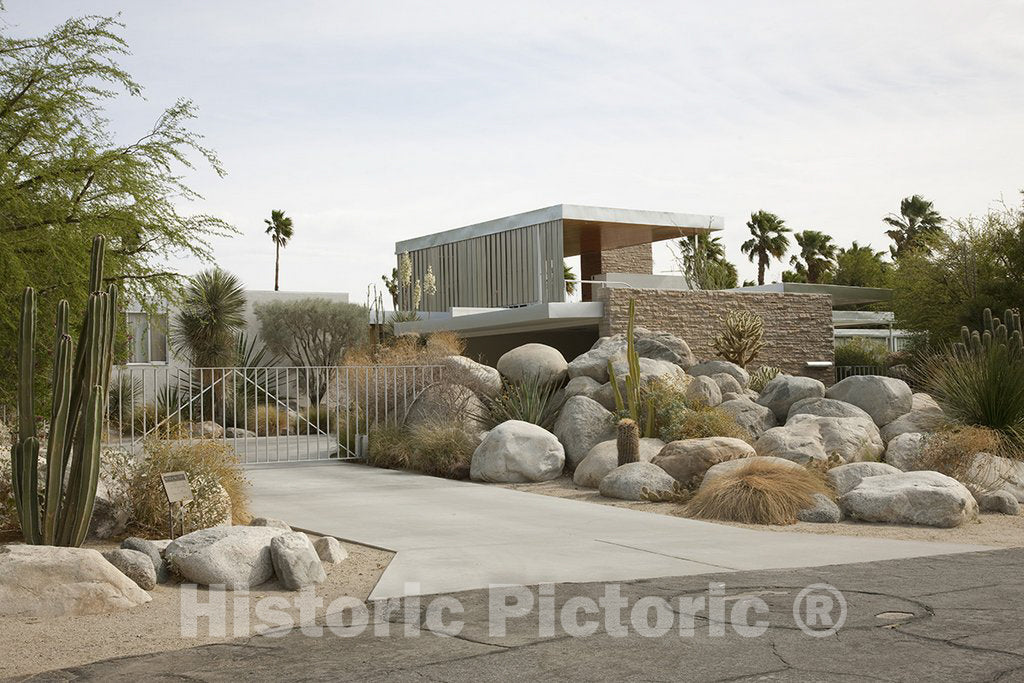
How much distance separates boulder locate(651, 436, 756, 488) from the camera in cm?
1394

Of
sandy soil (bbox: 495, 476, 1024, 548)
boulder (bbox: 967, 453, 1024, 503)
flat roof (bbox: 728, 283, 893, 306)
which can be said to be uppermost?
flat roof (bbox: 728, 283, 893, 306)

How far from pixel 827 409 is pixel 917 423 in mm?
1300

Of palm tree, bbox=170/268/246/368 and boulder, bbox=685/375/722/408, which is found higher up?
palm tree, bbox=170/268/246/368

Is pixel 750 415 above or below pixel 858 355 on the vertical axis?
below

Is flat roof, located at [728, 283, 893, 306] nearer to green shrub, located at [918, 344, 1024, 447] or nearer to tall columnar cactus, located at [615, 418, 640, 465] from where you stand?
green shrub, located at [918, 344, 1024, 447]

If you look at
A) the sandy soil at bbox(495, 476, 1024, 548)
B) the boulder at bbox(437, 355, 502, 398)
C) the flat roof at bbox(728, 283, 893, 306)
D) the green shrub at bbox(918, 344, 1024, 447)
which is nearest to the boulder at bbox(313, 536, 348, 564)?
the sandy soil at bbox(495, 476, 1024, 548)

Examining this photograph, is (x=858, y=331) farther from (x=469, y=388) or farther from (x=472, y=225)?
(x=469, y=388)

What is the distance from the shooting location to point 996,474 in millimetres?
13359

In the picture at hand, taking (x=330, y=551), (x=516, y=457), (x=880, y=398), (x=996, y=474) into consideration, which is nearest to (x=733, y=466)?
(x=996, y=474)

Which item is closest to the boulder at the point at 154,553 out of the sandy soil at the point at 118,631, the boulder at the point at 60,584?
the sandy soil at the point at 118,631

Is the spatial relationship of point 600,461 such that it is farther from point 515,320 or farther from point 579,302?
point 515,320

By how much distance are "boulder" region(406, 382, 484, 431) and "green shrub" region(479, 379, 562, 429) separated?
19 centimetres

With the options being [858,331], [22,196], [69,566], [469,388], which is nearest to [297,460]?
[469,388]

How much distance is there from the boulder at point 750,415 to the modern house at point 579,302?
16.2 ft
